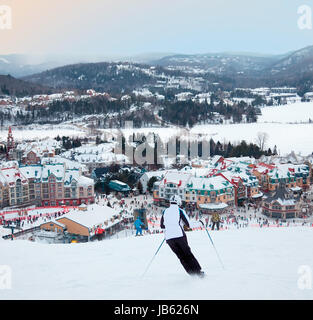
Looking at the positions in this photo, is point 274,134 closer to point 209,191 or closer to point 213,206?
point 209,191

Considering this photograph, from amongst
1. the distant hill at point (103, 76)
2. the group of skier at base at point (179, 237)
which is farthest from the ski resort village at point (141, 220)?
the distant hill at point (103, 76)

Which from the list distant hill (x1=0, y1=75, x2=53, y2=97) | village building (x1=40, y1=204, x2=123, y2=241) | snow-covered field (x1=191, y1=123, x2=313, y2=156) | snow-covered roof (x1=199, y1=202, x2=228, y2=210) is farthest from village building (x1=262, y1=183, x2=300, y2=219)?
distant hill (x1=0, y1=75, x2=53, y2=97)

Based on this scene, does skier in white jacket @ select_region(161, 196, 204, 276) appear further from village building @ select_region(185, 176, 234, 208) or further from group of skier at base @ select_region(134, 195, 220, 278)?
village building @ select_region(185, 176, 234, 208)

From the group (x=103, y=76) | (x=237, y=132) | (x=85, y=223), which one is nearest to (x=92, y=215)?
(x=85, y=223)

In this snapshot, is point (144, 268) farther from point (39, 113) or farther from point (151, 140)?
point (39, 113)

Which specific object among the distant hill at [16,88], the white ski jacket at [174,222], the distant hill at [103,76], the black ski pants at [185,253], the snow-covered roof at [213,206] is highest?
the distant hill at [103,76]

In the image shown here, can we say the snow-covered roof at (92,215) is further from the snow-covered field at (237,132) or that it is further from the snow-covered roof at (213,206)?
the snow-covered field at (237,132)
